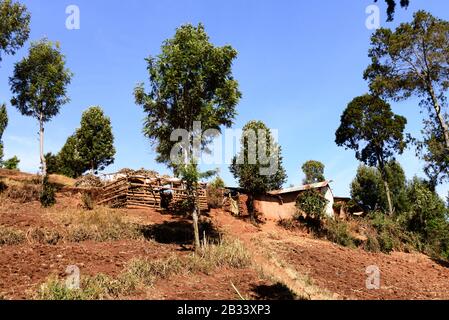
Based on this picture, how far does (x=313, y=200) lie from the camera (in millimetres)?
27781

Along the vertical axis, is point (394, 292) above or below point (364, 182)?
below

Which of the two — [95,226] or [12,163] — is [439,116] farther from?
[12,163]

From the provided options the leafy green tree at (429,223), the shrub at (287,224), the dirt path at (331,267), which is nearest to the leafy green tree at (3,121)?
the dirt path at (331,267)

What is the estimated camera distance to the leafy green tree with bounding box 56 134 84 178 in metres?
40.6

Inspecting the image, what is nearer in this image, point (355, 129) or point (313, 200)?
point (313, 200)

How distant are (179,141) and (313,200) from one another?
518 inches

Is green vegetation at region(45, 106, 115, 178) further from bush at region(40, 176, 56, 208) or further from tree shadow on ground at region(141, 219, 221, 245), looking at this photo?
tree shadow on ground at region(141, 219, 221, 245)

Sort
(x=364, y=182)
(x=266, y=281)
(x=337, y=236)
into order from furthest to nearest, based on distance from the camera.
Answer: (x=364, y=182), (x=337, y=236), (x=266, y=281)

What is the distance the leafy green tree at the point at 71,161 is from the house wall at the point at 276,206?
20785 millimetres

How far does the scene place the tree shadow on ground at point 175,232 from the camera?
18.2 metres

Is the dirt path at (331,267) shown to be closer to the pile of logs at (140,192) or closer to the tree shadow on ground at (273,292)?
the tree shadow on ground at (273,292)
